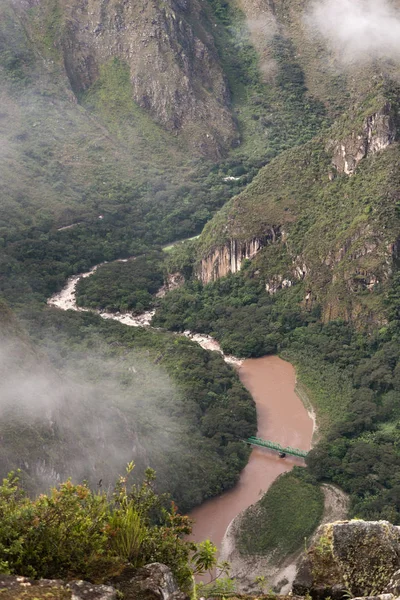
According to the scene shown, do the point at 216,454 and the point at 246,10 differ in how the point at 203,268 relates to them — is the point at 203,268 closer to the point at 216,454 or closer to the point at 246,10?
the point at 216,454

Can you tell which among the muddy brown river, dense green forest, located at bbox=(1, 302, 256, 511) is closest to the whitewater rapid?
dense green forest, located at bbox=(1, 302, 256, 511)

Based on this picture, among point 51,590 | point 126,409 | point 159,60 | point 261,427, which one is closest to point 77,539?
point 51,590

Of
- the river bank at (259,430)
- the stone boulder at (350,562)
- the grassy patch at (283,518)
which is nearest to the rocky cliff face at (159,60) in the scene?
the river bank at (259,430)

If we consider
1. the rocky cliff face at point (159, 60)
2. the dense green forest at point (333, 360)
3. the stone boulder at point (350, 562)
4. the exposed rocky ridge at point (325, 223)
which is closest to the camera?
the stone boulder at point (350, 562)

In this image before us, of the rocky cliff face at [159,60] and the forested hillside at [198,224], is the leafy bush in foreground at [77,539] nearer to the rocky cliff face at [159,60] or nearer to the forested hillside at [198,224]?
the forested hillside at [198,224]

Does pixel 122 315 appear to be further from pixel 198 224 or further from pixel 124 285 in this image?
pixel 198 224

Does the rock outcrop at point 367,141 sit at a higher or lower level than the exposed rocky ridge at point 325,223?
higher

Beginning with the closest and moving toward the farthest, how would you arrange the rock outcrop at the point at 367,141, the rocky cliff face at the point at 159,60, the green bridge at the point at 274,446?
1. the green bridge at the point at 274,446
2. the rock outcrop at the point at 367,141
3. the rocky cliff face at the point at 159,60

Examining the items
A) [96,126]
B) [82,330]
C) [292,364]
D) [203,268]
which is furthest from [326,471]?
[96,126]
